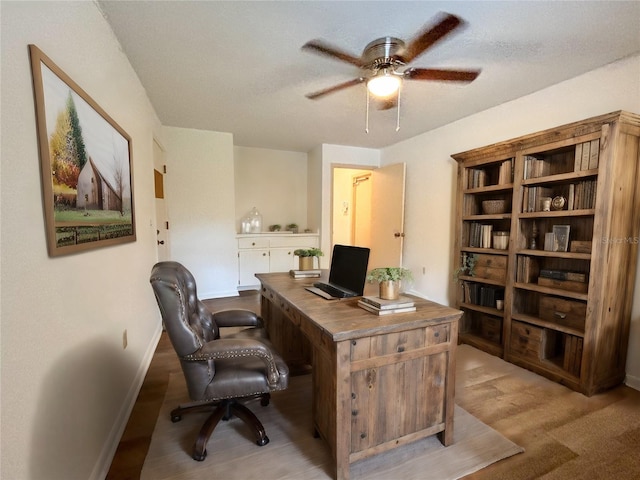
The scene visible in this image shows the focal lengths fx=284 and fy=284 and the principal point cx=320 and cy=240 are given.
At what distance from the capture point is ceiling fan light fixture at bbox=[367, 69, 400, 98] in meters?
1.95

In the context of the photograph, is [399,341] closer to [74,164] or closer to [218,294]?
[74,164]

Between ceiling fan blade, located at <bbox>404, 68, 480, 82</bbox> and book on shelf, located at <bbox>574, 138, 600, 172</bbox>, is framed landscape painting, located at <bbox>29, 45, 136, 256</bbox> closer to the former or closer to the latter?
ceiling fan blade, located at <bbox>404, 68, 480, 82</bbox>

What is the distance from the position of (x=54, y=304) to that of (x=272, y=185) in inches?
170

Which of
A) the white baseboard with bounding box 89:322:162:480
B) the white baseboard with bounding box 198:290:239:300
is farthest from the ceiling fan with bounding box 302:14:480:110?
the white baseboard with bounding box 198:290:239:300

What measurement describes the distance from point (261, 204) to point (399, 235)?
2508 millimetres

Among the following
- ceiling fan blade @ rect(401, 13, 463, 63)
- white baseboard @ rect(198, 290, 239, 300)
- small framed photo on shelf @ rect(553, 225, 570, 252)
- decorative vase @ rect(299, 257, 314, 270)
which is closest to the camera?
ceiling fan blade @ rect(401, 13, 463, 63)

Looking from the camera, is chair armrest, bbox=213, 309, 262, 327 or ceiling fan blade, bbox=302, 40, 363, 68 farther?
chair armrest, bbox=213, 309, 262, 327

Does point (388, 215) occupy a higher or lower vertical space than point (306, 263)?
higher

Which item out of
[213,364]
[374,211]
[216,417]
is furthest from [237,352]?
[374,211]

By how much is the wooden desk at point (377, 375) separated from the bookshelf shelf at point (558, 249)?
1.37 m

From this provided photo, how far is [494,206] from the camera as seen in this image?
2793 millimetres

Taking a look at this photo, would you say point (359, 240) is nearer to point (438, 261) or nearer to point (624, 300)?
point (438, 261)

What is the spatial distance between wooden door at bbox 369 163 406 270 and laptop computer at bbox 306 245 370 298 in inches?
104

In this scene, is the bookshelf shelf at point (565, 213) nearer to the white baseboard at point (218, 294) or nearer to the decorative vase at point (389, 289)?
the decorative vase at point (389, 289)
